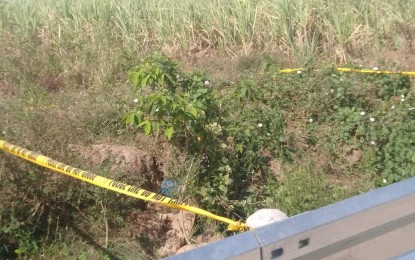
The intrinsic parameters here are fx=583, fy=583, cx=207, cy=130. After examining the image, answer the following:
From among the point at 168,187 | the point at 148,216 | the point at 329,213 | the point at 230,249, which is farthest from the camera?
the point at 168,187

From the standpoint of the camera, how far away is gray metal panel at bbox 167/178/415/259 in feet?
7.79

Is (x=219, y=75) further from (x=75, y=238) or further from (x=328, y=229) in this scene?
(x=328, y=229)

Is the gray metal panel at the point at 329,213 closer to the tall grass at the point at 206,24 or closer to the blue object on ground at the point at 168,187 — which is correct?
the blue object on ground at the point at 168,187

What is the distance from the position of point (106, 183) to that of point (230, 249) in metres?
1.48

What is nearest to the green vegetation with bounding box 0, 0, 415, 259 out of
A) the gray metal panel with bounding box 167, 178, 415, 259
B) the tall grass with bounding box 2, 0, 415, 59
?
the tall grass with bounding box 2, 0, 415, 59

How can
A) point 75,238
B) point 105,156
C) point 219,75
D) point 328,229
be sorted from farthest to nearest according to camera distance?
point 219,75 → point 105,156 → point 75,238 → point 328,229

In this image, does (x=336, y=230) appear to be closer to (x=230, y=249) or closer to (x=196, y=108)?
(x=230, y=249)

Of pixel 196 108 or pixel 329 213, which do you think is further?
pixel 196 108

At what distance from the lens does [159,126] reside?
4.48 m

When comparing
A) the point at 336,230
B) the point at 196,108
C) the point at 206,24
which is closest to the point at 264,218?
the point at 336,230

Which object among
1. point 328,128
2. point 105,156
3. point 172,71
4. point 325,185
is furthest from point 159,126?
point 328,128

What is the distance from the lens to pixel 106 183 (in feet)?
11.8

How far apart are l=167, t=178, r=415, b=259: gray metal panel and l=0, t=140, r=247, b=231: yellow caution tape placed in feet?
2.95

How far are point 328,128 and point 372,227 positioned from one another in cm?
290
